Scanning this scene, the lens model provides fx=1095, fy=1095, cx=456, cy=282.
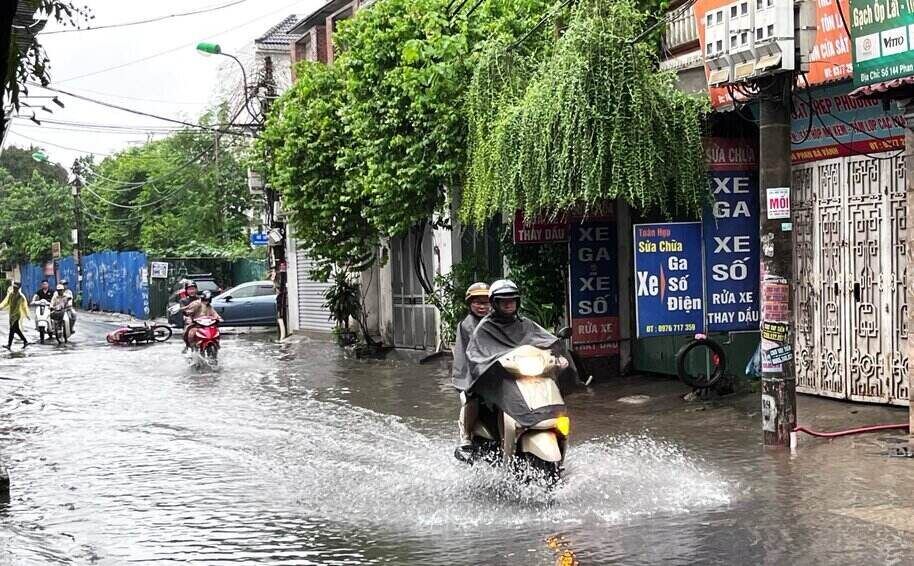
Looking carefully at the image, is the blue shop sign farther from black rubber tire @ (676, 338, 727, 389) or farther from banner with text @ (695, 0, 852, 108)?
banner with text @ (695, 0, 852, 108)

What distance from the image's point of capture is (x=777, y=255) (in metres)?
9.71

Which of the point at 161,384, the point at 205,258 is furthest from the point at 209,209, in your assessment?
the point at 161,384

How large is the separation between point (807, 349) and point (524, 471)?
17.8 feet

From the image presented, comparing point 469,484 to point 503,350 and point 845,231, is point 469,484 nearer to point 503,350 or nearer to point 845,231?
point 503,350

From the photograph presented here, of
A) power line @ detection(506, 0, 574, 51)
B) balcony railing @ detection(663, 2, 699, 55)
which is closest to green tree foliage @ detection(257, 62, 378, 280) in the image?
power line @ detection(506, 0, 574, 51)

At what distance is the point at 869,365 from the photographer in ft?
37.0

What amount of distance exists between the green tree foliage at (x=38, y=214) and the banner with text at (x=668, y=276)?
56.7m

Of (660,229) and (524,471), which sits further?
(660,229)

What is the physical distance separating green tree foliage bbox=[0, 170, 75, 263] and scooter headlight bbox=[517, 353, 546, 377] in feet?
198

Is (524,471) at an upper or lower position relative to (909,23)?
lower

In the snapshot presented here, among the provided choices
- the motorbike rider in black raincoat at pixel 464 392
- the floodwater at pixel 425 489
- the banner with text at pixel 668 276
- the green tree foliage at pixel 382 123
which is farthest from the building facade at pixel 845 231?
the green tree foliage at pixel 382 123

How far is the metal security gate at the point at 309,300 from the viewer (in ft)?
98.0

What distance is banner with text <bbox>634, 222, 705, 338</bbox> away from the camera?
12.7m

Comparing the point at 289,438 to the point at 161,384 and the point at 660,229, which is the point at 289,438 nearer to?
the point at 660,229
